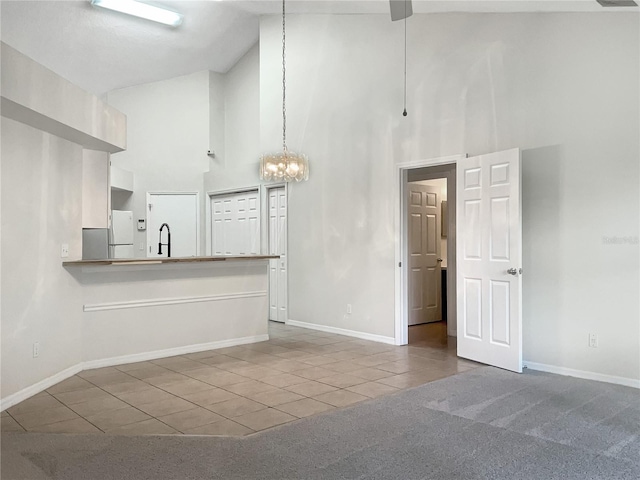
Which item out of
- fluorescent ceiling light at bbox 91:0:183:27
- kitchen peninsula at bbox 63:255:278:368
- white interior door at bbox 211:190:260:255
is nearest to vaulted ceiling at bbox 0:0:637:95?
fluorescent ceiling light at bbox 91:0:183:27

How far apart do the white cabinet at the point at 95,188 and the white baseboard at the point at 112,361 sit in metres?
1.63

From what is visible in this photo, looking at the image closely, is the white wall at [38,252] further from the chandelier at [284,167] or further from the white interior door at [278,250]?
the white interior door at [278,250]

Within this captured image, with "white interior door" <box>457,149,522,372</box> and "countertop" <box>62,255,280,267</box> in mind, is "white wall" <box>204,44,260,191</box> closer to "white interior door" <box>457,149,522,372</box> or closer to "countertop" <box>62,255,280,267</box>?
"countertop" <box>62,255,280,267</box>

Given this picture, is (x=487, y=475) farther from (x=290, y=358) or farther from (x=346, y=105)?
(x=346, y=105)

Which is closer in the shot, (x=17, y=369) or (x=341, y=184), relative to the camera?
(x=17, y=369)

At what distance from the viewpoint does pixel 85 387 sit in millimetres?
4180

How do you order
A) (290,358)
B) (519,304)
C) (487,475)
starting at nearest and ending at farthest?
1. (487,475)
2. (519,304)
3. (290,358)

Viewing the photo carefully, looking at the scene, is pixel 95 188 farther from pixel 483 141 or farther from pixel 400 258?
pixel 483 141

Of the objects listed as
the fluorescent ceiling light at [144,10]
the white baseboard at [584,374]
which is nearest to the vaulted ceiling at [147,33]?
the fluorescent ceiling light at [144,10]

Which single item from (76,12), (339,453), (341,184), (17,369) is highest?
(76,12)

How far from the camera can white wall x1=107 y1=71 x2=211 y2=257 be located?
866 cm

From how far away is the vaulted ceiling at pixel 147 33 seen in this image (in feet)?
17.2

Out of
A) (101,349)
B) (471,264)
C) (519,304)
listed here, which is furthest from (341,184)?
(101,349)

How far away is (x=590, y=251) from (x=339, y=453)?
9.41ft
